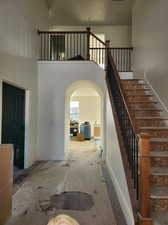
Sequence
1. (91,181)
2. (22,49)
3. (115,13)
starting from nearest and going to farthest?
1. (91,181)
2. (22,49)
3. (115,13)

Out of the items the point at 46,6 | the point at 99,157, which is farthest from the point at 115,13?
the point at 99,157

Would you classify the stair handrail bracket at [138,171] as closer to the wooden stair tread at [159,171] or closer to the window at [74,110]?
the wooden stair tread at [159,171]

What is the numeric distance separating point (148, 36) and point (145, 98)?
166cm

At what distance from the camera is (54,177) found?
4.35 metres

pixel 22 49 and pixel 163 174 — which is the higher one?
pixel 22 49

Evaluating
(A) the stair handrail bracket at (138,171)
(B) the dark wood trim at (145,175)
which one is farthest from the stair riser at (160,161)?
(B) the dark wood trim at (145,175)

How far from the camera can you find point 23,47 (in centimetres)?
466

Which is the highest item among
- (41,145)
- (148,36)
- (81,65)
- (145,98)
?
(148,36)

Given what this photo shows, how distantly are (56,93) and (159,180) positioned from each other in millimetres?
4083

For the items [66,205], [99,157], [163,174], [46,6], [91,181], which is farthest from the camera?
[46,6]

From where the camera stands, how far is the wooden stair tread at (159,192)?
7.75ft

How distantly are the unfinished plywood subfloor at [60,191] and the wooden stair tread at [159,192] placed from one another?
25.2 inches

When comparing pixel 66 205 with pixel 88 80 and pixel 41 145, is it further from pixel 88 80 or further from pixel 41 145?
pixel 88 80

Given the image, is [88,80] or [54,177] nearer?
[54,177]
